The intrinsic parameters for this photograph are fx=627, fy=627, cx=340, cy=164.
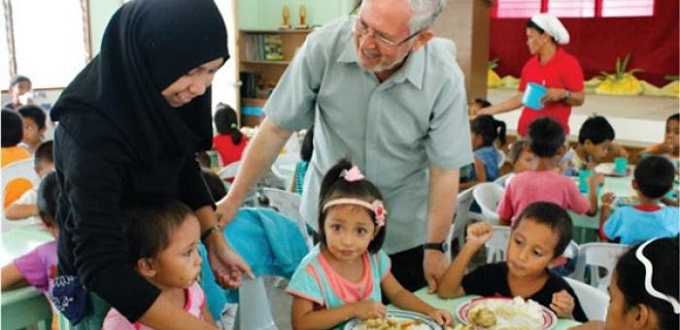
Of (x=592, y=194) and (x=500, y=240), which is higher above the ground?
(x=592, y=194)

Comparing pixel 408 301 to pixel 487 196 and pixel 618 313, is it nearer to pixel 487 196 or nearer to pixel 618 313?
pixel 618 313

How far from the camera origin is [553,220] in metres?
2.02

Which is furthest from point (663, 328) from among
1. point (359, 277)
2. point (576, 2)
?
point (576, 2)

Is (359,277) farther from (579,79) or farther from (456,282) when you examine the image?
(579,79)

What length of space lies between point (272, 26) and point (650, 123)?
4.85 meters

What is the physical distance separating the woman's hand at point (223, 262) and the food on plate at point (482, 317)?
61cm

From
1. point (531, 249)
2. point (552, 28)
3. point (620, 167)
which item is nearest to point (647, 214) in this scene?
point (531, 249)

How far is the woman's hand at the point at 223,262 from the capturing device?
1.63 meters

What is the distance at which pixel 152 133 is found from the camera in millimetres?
1217

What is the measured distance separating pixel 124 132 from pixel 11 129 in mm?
2896

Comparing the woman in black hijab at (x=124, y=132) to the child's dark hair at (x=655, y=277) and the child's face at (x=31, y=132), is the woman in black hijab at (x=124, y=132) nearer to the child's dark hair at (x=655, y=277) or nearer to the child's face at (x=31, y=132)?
the child's dark hair at (x=655, y=277)

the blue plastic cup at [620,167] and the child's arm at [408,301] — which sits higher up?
the child's arm at [408,301]

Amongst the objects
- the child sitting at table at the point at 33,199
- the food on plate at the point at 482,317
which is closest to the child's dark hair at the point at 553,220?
the food on plate at the point at 482,317

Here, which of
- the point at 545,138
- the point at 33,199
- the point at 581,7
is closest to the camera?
the point at 33,199
